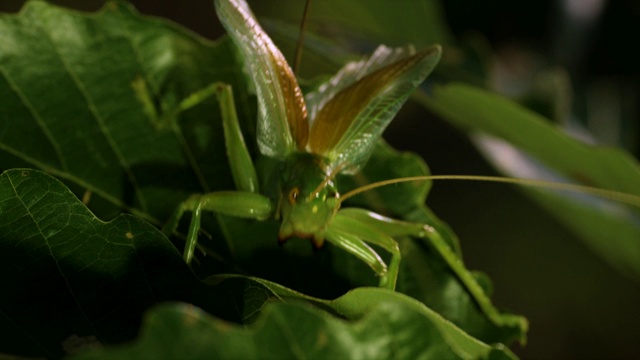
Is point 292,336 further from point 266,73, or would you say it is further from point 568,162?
point 568,162

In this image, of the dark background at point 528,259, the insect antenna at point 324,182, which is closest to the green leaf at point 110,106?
the insect antenna at point 324,182

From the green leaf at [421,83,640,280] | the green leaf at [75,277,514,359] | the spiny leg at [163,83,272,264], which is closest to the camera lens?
the green leaf at [75,277,514,359]

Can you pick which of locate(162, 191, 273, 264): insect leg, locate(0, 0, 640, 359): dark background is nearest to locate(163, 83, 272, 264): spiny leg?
locate(162, 191, 273, 264): insect leg

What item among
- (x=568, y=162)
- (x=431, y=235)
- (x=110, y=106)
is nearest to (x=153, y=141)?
(x=110, y=106)

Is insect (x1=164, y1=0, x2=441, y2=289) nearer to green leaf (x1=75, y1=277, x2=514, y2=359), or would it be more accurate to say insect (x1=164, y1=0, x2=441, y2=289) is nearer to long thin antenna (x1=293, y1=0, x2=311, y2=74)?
long thin antenna (x1=293, y1=0, x2=311, y2=74)

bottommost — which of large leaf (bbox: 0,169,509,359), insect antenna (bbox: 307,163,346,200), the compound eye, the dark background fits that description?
the dark background

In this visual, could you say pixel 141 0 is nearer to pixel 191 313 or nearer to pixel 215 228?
pixel 215 228
